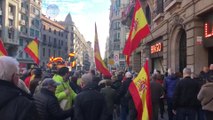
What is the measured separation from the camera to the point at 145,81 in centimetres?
673

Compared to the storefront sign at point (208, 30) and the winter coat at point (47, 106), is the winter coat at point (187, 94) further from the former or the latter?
the storefront sign at point (208, 30)

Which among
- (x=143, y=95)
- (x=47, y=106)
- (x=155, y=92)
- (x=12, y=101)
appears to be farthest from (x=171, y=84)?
(x=12, y=101)

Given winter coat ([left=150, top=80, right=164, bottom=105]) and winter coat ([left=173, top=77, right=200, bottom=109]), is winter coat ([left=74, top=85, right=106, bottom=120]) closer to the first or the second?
winter coat ([left=173, top=77, right=200, bottom=109])

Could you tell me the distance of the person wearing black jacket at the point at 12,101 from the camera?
2.81 meters

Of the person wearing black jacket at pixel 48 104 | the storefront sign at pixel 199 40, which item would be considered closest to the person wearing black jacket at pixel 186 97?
the person wearing black jacket at pixel 48 104

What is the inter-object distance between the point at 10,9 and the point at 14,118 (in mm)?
57368

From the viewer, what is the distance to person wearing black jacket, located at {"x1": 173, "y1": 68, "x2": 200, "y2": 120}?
7.85 meters

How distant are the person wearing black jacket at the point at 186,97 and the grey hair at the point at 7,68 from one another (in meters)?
5.41

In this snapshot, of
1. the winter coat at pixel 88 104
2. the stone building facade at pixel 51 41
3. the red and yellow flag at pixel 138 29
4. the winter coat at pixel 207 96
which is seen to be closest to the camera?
the winter coat at pixel 88 104

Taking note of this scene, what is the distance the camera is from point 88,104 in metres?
6.08

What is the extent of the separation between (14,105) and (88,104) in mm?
3300

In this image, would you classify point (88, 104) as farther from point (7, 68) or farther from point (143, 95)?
point (7, 68)

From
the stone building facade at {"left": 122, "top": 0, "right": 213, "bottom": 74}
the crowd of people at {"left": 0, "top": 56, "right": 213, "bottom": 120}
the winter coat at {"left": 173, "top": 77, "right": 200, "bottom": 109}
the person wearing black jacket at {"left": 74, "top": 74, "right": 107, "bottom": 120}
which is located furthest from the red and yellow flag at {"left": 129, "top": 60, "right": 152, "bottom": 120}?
the stone building facade at {"left": 122, "top": 0, "right": 213, "bottom": 74}

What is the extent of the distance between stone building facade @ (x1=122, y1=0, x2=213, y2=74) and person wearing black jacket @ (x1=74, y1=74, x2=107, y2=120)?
5614 millimetres
